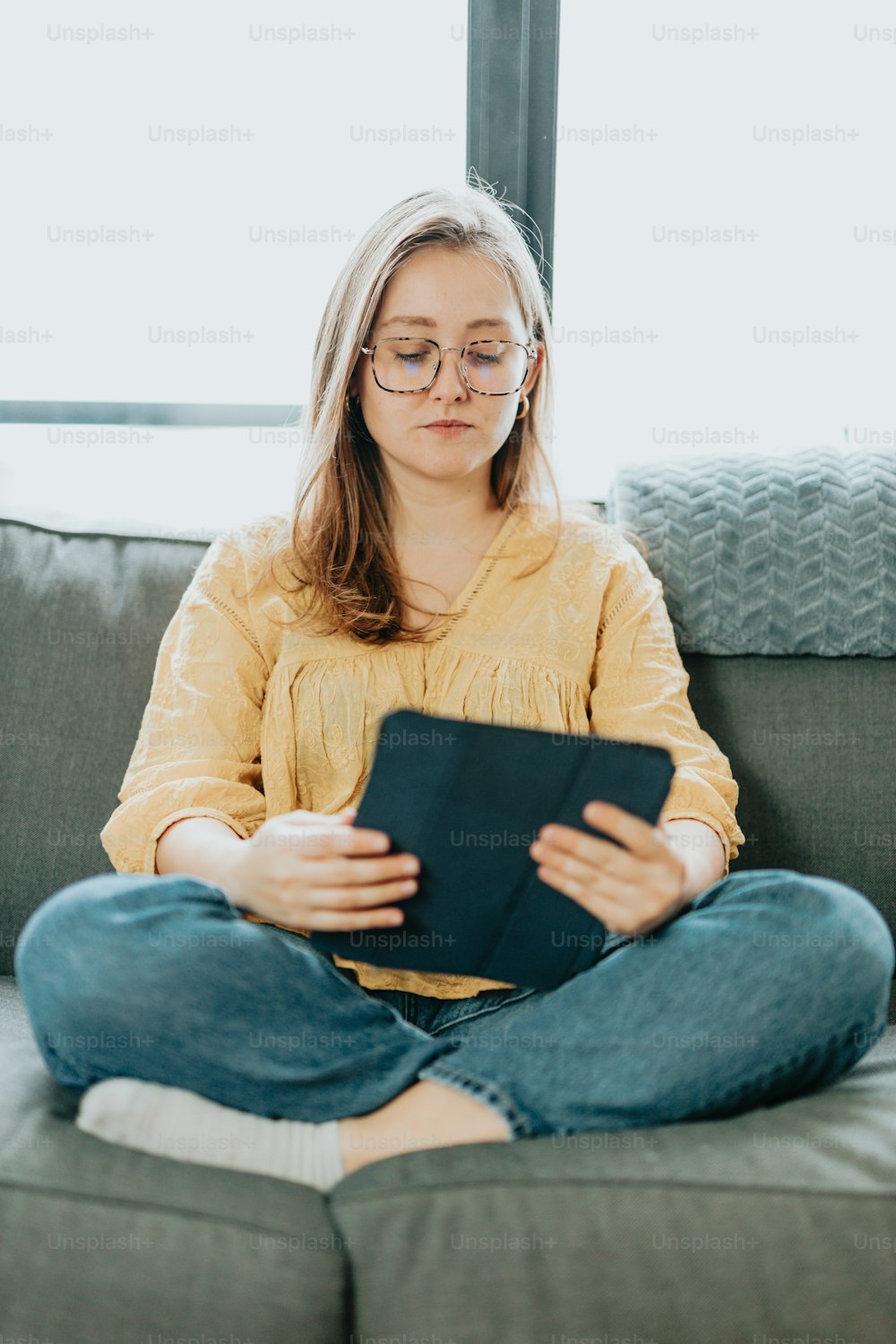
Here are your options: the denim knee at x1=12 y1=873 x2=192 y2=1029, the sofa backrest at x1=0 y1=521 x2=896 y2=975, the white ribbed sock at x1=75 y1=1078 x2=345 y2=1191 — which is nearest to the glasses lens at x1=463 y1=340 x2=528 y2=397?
the sofa backrest at x1=0 y1=521 x2=896 y2=975

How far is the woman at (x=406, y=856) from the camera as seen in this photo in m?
0.87

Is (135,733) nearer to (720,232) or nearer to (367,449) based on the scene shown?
(367,449)

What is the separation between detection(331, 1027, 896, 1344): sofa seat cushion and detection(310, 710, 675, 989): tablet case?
0.17m

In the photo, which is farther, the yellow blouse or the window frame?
the window frame

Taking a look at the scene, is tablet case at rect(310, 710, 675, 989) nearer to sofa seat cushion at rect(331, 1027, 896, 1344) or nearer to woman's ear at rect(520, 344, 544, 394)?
sofa seat cushion at rect(331, 1027, 896, 1344)

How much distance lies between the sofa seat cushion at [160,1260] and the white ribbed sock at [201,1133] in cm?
3

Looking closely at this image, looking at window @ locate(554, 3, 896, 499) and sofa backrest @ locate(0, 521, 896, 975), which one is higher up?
window @ locate(554, 3, 896, 499)

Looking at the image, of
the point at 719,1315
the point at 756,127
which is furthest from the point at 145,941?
the point at 756,127

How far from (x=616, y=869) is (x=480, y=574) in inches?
18.6

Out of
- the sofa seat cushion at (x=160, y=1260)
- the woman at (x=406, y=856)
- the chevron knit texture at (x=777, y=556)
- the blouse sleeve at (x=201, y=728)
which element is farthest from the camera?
the chevron knit texture at (x=777, y=556)

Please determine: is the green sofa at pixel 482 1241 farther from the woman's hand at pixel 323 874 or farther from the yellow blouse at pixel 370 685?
the yellow blouse at pixel 370 685

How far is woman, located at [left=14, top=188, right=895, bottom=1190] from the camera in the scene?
0.87m

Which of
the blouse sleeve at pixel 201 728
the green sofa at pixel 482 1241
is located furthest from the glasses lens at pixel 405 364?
the green sofa at pixel 482 1241

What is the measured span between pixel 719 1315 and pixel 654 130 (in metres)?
1.70
